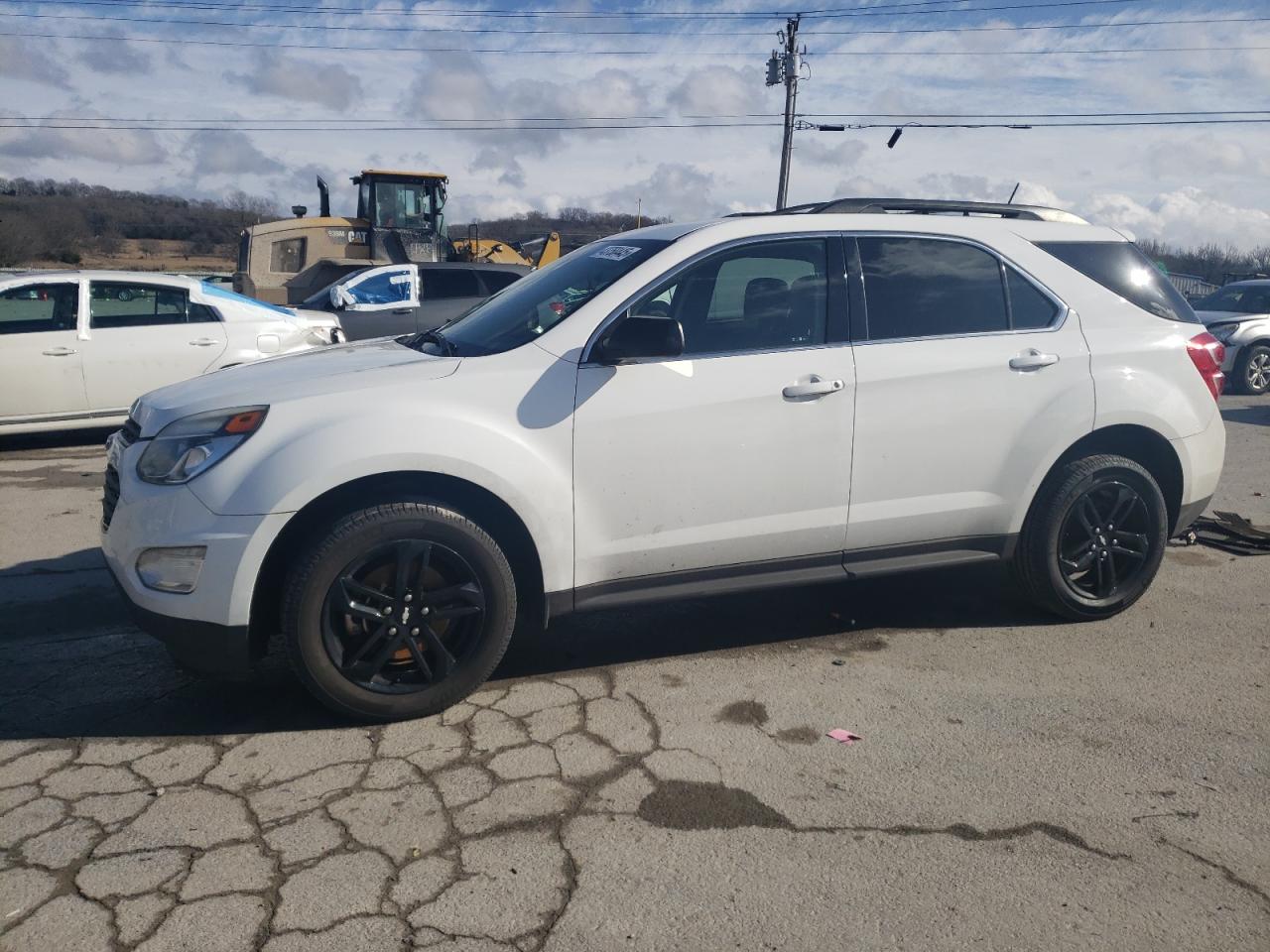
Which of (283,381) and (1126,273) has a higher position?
(1126,273)

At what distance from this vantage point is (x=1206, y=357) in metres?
4.73

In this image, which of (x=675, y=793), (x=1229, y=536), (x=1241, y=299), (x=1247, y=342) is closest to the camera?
(x=675, y=793)

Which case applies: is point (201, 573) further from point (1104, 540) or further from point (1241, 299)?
point (1241, 299)

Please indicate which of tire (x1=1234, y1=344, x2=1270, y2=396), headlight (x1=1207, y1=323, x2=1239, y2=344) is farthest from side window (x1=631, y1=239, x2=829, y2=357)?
tire (x1=1234, y1=344, x2=1270, y2=396)

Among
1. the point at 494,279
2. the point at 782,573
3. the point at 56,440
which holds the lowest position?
the point at 56,440

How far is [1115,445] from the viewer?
15.5ft

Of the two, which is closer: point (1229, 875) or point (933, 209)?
point (1229, 875)

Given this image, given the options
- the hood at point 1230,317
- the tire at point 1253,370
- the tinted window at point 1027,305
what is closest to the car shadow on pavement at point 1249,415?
the tire at point 1253,370

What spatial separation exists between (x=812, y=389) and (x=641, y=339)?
2.47ft

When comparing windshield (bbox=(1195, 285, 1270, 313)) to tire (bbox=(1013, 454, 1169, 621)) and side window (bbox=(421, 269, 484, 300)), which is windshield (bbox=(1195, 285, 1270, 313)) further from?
tire (bbox=(1013, 454, 1169, 621))

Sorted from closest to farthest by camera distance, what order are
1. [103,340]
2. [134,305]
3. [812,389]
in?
[812,389], [103,340], [134,305]

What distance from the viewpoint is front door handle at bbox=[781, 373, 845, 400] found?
404 centimetres

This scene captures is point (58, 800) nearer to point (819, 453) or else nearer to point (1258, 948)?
point (819, 453)

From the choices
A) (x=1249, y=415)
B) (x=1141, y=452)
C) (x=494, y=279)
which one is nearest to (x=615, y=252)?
(x=1141, y=452)
